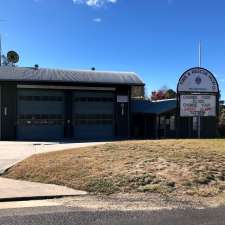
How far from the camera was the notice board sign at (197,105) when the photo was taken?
86.0ft

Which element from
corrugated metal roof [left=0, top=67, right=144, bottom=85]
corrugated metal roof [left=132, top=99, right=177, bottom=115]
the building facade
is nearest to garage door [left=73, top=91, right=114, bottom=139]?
the building facade

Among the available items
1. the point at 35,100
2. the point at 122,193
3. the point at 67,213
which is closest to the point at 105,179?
the point at 122,193

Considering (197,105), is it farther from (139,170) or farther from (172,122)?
(172,122)

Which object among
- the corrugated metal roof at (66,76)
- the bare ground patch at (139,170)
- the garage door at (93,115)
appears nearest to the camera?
the bare ground patch at (139,170)

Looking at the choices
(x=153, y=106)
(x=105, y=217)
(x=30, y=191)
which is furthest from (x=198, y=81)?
(x=153, y=106)

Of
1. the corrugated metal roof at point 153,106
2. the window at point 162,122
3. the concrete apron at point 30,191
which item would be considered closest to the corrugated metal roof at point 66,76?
the corrugated metal roof at point 153,106

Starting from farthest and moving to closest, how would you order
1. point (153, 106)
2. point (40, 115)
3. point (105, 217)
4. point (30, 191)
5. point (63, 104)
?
1. point (153, 106)
2. point (63, 104)
3. point (40, 115)
4. point (30, 191)
5. point (105, 217)

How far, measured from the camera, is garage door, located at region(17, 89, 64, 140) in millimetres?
37875

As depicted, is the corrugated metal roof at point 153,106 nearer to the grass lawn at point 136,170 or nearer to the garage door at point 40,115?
the garage door at point 40,115

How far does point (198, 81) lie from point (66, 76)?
1567cm

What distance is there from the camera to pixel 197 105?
86.7ft

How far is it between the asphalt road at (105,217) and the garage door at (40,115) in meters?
27.2

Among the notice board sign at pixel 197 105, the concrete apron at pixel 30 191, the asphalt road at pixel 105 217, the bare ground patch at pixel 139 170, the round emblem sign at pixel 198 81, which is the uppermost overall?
the round emblem sign at pixel 198 81

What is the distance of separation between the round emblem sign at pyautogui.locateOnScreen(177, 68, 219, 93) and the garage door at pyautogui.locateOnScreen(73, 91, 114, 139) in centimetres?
1433
